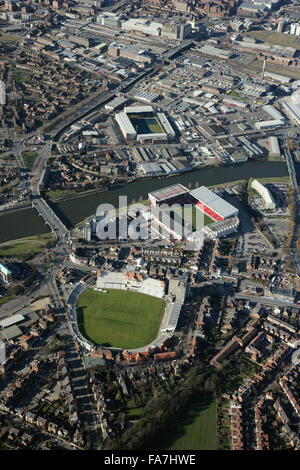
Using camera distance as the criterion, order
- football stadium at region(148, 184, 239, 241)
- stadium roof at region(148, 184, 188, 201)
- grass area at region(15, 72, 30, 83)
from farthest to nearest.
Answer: grass area at region(15, 72, 30, 83) < stadium roof at region(148, 184, 188, 201) < football stadium at region(148, 184, 239, 241)

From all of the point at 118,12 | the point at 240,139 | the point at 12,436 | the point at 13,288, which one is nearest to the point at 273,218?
the point at 240,139

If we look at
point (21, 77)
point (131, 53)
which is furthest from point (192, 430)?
point (131, 53)

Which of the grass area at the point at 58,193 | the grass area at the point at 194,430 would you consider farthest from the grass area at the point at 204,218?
the grass area at the point at 194,430

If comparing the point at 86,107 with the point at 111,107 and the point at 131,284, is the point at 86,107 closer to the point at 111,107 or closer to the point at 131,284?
the point at 111,107

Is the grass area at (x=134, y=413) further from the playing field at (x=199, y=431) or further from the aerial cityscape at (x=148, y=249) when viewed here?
the playing field at (x=199, y=431)

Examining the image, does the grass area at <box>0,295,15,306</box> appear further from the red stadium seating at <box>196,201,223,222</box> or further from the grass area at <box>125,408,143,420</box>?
the red stadium seating at <box>196,201,223,222</box>

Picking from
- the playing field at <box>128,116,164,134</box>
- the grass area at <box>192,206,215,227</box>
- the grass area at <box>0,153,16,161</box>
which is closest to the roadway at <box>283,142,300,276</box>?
the grass area at <box>192,206,215,227</box>
